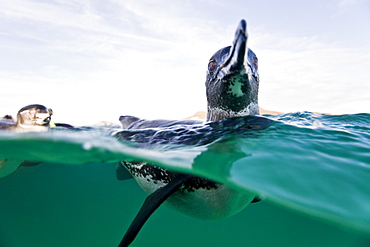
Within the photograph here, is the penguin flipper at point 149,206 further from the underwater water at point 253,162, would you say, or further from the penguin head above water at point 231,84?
the penguin head above water at point 231,84

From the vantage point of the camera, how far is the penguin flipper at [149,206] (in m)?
2.53

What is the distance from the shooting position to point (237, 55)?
234 cm

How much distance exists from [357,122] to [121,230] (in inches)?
291

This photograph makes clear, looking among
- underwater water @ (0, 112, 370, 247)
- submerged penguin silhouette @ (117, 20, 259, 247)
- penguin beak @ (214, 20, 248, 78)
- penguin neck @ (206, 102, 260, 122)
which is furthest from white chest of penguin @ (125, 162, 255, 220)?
penguin beak @ (214, 20, 248, 78)

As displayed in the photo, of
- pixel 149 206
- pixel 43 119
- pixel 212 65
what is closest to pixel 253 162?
pixel 149 206

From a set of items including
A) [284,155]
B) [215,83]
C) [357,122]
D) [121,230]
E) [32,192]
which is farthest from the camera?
[32,192]

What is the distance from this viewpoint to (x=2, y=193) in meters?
9.02

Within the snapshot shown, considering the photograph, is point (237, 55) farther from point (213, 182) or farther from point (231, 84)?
point (213, 182)

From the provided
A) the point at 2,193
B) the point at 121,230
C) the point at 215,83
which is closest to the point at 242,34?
the point at 215,83

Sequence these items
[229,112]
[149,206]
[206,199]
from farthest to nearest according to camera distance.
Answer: [229,112]
[206,199]
[149,206]

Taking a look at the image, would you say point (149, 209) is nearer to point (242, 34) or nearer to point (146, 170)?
point (146, 170)

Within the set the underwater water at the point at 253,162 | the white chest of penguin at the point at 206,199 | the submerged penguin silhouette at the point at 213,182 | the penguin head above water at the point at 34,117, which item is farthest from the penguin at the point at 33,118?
the white chest of penguin at the point at 206,199

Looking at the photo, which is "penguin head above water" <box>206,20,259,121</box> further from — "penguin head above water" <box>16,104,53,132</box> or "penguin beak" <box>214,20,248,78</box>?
"penguin head above water" <box>16,104,53,132</box>

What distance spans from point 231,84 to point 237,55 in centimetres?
52
